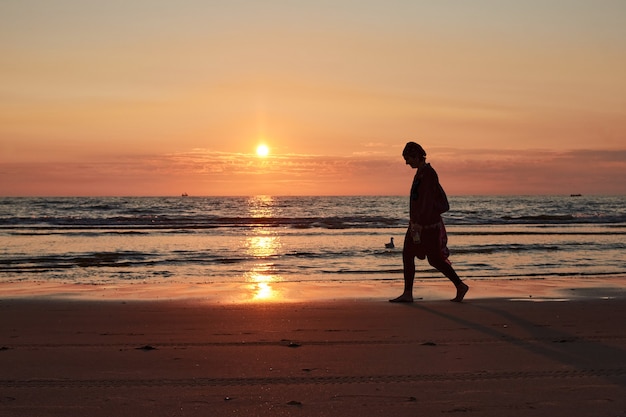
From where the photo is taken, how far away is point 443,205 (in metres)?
8.37

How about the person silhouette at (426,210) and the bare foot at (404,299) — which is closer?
the person silhouette at (426,210)

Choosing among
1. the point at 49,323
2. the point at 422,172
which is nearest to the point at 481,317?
the point at 422,172

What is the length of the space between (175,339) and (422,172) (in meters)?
3.68

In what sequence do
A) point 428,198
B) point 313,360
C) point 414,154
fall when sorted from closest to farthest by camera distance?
point 313,360 < point 428,198 < point 414,154

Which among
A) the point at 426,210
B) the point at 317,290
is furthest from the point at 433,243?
the point at 317,290

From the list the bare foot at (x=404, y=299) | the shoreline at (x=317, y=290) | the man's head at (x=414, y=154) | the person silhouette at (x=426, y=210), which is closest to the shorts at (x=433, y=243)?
the person silhouette at (x=426, y=210)

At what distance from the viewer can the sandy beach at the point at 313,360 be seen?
4102mm

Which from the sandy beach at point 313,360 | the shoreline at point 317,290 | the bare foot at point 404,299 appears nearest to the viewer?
the sandy beach at point 313,360

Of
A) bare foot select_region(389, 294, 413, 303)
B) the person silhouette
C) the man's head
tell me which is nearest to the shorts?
the person silhouette

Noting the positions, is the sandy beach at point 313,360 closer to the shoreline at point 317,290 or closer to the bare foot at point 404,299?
the bare foot at point 404,299

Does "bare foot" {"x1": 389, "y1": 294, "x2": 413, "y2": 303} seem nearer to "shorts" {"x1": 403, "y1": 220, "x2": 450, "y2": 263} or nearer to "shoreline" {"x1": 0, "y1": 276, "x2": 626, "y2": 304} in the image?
"shoreline" {"x1": 0, "y1": 276, "x2": 626, "y2": 304}

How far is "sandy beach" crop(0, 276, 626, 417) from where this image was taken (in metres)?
4.10

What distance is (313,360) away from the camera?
5.23m

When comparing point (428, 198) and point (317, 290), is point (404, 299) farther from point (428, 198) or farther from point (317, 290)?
point (317, 290)
